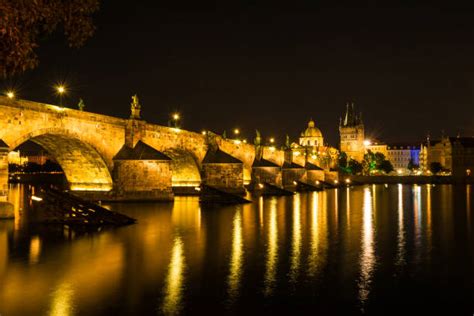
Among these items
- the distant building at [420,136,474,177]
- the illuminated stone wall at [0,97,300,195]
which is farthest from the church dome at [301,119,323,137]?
the illuminated stone wall at [0,97,300,195]

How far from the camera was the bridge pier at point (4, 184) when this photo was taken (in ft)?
68.7

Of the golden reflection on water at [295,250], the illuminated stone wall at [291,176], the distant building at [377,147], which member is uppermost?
the distant building at [377,147]

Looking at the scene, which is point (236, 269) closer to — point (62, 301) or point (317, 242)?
point (62, 301)

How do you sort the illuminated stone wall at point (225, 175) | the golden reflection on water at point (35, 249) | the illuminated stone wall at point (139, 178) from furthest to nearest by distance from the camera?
the illuminated stone wall at point (225, 175) → the illuminated stone wall at point (139, 178) → the golden reflection on water at point (35, 249)

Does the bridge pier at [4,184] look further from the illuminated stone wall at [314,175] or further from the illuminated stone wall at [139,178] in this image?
the illuminated stone wall at [314,175]

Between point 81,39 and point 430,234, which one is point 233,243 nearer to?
point 430,234

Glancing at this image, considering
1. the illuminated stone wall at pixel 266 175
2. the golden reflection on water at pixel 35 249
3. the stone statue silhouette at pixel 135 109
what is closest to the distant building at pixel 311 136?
the illuminated stone wall at pixel 266 175

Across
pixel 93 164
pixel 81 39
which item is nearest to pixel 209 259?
pixel 81 39

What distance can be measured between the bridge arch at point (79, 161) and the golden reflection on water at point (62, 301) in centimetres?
1893

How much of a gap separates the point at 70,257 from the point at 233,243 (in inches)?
196

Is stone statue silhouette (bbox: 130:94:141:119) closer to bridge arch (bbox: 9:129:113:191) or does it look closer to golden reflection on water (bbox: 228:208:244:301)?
bridge arch (bbox: 9:129:113:191)

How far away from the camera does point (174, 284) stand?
1054 centimetres

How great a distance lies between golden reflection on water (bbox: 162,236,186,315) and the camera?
889cm

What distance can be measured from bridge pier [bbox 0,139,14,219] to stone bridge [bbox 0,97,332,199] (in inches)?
1.6
